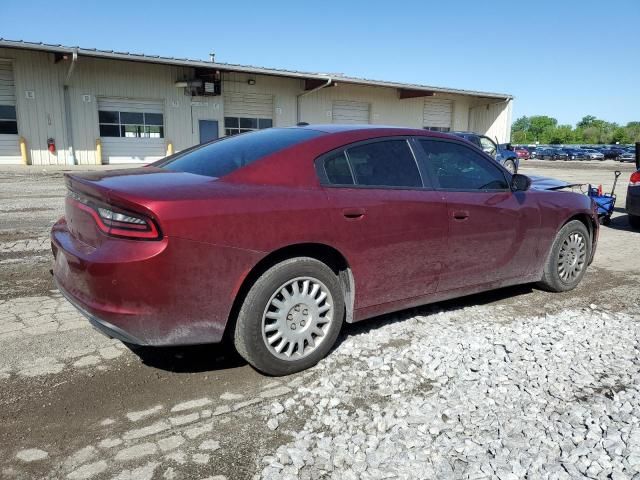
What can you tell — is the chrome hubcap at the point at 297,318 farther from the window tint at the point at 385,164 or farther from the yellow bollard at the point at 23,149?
the yellow bollard at the point at 23,149

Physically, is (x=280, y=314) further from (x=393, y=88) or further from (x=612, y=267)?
(x=393, y=88)

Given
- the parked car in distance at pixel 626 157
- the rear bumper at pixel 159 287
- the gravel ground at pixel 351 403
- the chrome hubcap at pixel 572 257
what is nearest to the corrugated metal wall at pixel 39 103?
the gravel ground at pixel 351 403

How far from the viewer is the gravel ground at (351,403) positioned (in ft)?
7.89

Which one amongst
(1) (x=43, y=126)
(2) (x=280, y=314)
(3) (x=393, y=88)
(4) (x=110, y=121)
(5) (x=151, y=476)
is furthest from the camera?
(3) (x=393, y=88)

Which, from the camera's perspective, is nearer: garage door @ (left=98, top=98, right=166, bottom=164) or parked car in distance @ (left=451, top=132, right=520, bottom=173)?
parked car in distance @ (left=451, top=132, right=520, bottom=173)

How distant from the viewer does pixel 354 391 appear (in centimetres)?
307

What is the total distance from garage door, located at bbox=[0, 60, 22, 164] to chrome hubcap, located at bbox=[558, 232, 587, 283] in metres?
20.8

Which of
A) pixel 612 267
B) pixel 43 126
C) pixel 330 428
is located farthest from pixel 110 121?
pixel 330 428

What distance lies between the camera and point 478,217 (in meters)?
4.10

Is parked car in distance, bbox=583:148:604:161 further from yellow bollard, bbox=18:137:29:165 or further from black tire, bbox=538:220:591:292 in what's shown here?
black tire, bbox=538:220:591:292

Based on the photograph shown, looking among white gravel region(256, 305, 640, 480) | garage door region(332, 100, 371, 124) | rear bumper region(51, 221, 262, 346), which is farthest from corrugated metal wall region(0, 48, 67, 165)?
white gravel region(256, 305, 640, 480)

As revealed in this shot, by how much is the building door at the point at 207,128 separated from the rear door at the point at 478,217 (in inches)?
820

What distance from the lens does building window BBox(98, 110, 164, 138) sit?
2148 cm

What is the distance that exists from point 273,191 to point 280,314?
0.76 m
